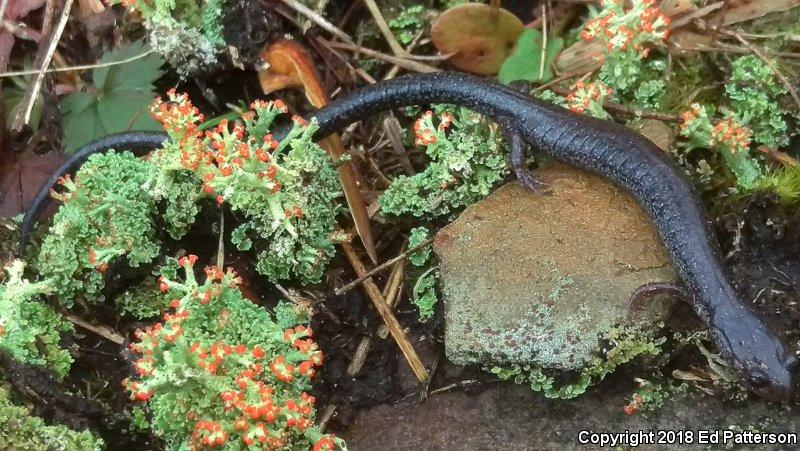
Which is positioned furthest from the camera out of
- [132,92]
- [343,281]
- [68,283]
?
[132,92]

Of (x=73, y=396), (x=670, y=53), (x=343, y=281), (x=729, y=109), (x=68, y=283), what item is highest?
(x=68, y=283)

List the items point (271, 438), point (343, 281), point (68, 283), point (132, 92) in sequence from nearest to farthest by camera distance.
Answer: point (271, 438) → point (68, 283) → point (343, 281) → point (132, 92)

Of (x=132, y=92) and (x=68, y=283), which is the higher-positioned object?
(x=132, y=92)

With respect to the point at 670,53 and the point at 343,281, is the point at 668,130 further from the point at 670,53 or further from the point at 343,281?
the point at 343,281

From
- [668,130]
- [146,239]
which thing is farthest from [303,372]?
[668,130]

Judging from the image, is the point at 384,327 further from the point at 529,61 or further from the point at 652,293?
the point at 529,61

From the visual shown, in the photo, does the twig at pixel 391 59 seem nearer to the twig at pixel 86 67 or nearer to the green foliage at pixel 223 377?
the twig at pixel 86 67

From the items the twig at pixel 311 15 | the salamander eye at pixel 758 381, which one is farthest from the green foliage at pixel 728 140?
the twig at pixel 311 15
